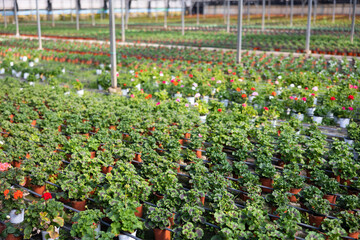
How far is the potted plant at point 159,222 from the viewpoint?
3908mm

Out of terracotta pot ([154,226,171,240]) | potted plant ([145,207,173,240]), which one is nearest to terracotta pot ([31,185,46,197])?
potted plant ([145,207,173,240])

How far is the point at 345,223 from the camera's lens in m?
4.10

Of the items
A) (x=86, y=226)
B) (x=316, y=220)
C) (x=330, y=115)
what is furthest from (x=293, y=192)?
(x=330, y=115)

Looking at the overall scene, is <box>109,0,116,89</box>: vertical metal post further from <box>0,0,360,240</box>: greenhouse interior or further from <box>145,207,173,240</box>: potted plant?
<box>145,207,173,240</box>: potted plant

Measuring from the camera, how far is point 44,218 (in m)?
3.82

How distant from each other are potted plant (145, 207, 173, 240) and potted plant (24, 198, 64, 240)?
99 cm

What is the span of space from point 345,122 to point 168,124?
4.01m

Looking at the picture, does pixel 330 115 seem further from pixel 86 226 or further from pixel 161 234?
pixel 86 226

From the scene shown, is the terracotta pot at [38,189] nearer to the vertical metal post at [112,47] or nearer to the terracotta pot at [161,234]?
the terracotta pot at [161,234]

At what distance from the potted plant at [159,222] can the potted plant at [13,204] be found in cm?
160

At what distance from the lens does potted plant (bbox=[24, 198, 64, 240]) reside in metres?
3.85

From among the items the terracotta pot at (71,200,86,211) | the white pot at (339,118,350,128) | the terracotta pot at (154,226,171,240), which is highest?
the white pot at (339,118,350,128)

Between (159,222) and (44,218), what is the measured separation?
4.17 feet

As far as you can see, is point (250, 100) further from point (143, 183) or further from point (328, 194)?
point (143, 183)
